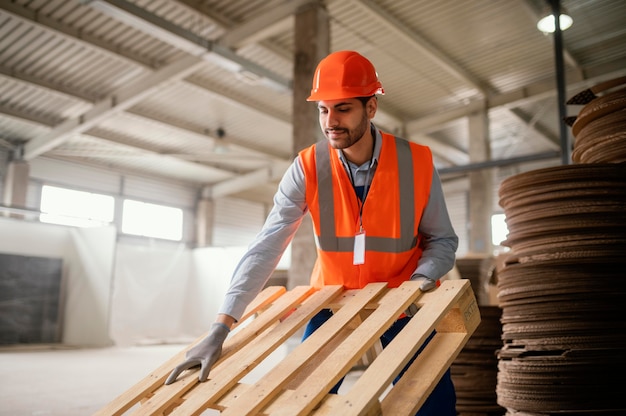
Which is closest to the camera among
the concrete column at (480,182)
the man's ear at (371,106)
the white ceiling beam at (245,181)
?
the man's ear at (371,106)

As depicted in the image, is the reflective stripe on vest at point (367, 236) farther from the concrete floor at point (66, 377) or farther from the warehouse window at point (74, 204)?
the warehouse window at point (74, 204)

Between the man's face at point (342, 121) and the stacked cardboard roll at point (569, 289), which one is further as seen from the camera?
the stacked cardboard roll at point (569, 289)

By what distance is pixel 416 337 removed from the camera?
1.90m

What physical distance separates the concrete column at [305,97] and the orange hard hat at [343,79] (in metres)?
5.49

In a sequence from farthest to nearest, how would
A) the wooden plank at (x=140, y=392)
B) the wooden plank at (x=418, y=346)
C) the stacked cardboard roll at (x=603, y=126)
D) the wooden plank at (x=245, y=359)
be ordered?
the stacked cardboard roll at (x=603, y=126) → the wooden plank at (x=140, y=392) → the wooden plank at (x=245, y=359) → the wooden plank at (x=418, y=346)

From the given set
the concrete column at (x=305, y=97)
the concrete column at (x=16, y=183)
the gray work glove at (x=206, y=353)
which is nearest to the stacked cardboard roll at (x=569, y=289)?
the gray work glove at (x=206, y=353)

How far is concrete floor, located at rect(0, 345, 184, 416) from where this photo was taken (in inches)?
175

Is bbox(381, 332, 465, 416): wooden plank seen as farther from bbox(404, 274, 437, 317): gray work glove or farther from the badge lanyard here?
the badge lanyard

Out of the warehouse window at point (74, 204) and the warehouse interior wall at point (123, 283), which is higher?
the warehouse window at point (74, 204)

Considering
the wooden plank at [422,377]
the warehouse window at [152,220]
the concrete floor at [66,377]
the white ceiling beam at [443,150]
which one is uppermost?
the white ceiling beam at [443,150]

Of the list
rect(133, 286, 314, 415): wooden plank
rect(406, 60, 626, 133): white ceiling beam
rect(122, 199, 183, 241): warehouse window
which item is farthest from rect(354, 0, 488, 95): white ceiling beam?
rect(122, 199, 183, 241): warehouse window

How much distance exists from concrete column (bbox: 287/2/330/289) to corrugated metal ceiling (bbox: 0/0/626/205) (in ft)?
1.37

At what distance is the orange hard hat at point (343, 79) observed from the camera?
2293 millimetres

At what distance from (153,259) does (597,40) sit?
37.8 ft
